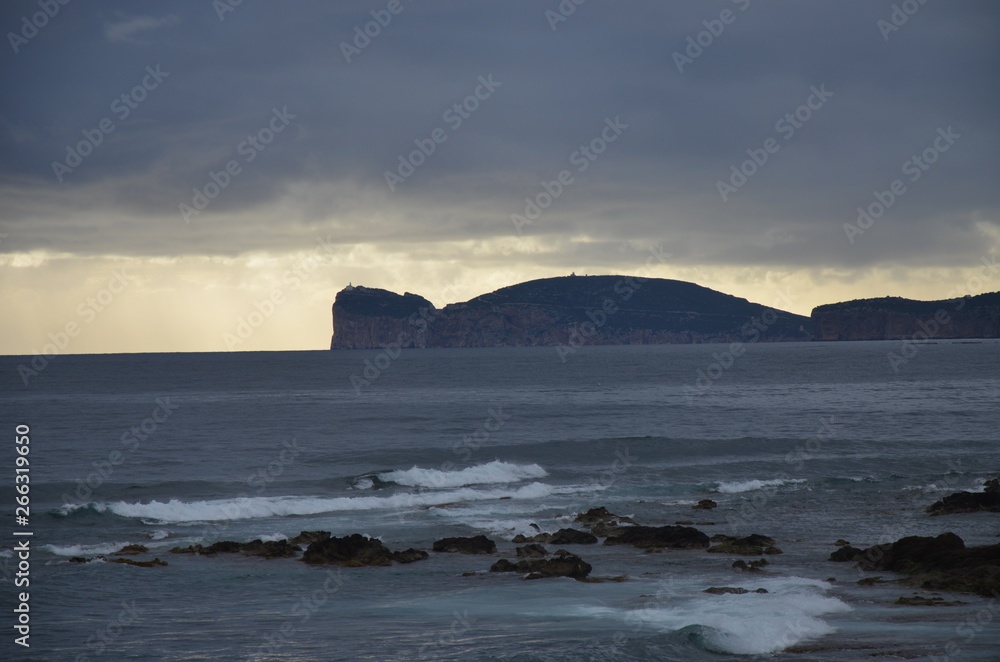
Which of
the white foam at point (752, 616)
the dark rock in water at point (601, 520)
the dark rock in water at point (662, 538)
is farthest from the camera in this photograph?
the dark rock in water at point (601, 520)

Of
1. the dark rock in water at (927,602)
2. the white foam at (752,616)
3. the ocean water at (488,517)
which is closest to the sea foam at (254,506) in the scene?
the ocean water at (488,517)

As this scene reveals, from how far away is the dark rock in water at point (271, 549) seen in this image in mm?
24812

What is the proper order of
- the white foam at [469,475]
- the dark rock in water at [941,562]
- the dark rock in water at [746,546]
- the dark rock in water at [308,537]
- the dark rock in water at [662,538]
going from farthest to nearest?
the white foam at [469,475], the dark rock in water at [308,537], the dark rock in water at [662,538], the dark rock in water at [746,546], the dark rock in water at [941,562]

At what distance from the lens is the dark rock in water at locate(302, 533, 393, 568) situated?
23641 mm

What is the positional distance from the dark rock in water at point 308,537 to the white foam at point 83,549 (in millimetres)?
5523

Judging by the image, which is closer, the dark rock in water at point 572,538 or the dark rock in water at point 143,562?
the dark rock in water at point 143,562

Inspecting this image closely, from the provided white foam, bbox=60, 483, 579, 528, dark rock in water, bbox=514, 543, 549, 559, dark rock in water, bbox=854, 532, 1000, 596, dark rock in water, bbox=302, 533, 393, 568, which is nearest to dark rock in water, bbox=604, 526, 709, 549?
dark rock in water, bbox=514, 543, 549, 559

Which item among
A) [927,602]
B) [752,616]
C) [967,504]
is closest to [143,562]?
[752,616]

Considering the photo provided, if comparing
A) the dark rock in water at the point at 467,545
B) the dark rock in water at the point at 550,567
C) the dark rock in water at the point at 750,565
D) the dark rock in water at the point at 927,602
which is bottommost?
the dark rock in water at the point at 927,602

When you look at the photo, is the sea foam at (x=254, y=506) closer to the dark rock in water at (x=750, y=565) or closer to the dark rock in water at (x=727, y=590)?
the dark rock in water at (x=750, y=565)

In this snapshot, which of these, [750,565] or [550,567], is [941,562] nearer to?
[750,565]

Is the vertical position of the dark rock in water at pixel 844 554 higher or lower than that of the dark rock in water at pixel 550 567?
lower

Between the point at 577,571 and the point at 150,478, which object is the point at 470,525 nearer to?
the point at 577,571

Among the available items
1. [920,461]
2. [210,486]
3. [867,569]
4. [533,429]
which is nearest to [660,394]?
[533,429]
